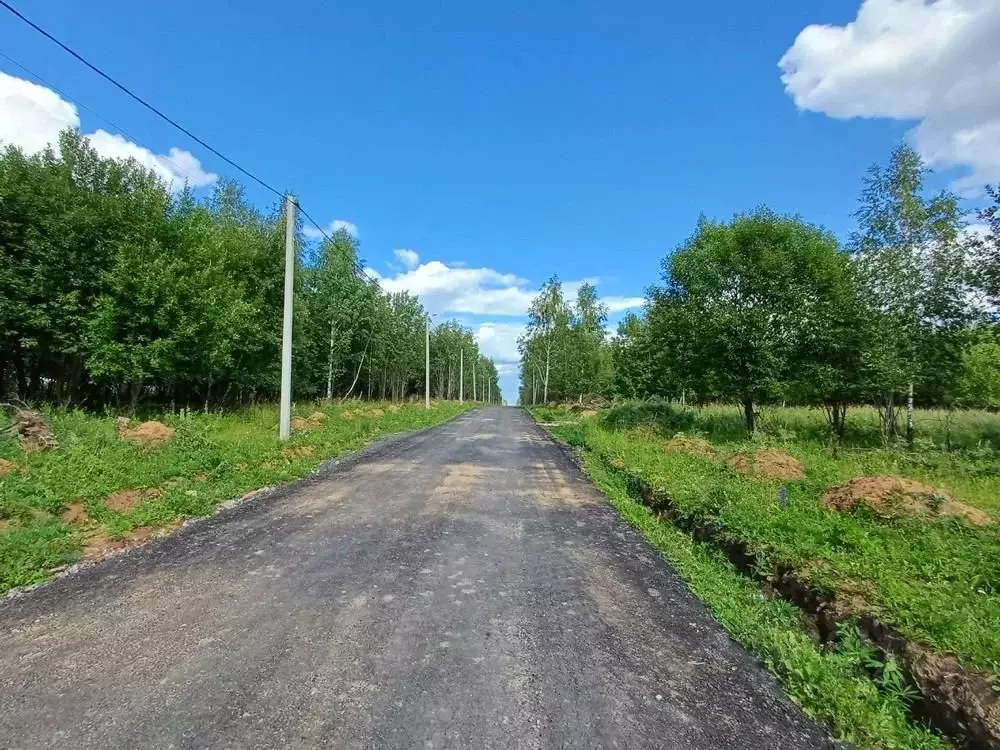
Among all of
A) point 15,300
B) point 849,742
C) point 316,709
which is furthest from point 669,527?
point 15,300

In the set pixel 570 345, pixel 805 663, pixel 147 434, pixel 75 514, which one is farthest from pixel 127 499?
pixel 570 345

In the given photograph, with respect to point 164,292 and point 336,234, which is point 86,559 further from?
point 336,234

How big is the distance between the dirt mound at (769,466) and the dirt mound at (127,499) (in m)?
9.04

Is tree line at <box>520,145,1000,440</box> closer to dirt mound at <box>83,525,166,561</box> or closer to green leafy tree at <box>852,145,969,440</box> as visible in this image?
green leafy tree at <box>852,145,969,440</box>

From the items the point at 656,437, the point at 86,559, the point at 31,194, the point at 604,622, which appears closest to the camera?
the point at 604,622

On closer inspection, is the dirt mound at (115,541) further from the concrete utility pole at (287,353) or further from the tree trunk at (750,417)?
the tree trunk at (750,417)

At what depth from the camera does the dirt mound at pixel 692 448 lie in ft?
38.5

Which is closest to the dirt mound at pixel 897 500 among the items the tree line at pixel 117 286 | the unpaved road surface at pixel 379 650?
the unpaved road surface at pixel 379 650

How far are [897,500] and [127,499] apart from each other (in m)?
9.42

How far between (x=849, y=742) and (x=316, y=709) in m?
2.74

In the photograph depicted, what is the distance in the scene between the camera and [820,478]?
867 cm

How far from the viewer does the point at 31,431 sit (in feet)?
31.6

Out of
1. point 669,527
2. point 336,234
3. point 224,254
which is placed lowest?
point 669,527

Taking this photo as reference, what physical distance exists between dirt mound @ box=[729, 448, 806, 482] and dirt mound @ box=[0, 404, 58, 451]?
39.3ft
